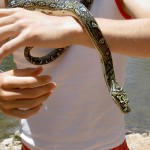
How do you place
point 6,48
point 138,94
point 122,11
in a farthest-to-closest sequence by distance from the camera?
point 138,94
point 122,11
point 6,48

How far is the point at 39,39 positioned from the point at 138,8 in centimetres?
56

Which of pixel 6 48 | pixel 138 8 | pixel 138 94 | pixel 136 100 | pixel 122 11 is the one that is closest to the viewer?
pixel 6 48

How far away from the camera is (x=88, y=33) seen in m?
1.76

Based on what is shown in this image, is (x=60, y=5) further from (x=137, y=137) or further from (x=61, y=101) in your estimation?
(x=137, y=137)

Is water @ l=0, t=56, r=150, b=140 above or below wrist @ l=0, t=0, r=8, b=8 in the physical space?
below

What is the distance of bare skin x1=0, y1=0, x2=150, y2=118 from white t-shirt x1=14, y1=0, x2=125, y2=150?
1.35 ft

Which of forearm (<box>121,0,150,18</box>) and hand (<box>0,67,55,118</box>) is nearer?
hand (<box>0,67,55,118</box>)

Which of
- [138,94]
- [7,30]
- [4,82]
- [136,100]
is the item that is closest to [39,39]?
[7,30]

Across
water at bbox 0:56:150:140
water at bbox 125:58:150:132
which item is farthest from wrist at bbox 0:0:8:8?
water at bbox 125:58:150:132

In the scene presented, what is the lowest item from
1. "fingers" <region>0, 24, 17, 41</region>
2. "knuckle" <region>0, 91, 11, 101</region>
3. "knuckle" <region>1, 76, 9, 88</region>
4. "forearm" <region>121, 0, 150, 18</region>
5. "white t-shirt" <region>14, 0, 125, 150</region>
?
"white t-shirt" <region>14, 0, 125, 150</region>

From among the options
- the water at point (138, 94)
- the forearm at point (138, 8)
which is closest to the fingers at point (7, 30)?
the forearm at point (138, 8)

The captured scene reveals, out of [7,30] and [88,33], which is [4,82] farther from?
[88,33]

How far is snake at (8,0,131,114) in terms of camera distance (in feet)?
5.90

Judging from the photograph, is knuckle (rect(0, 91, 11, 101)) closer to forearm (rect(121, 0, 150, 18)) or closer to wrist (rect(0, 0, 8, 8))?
wrist (rect(0, 0, 8, 8))
